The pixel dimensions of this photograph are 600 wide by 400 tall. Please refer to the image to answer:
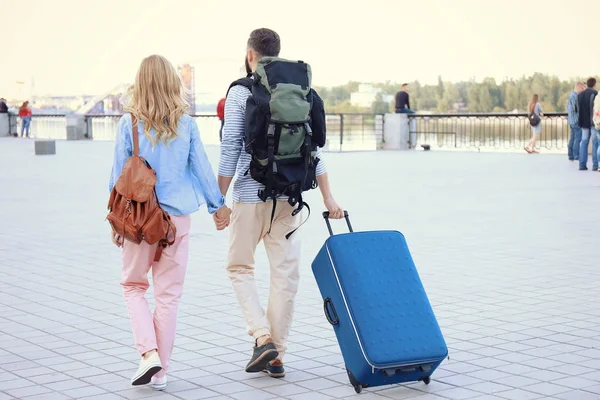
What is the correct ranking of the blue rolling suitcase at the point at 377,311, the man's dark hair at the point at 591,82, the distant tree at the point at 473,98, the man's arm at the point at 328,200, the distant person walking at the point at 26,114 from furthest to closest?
the distant person walking at the point at 26,114, the distant tree at the point at 473,98, the man's dark hair at the point at 591,82, the man's arm at the point at 328,200, the blue rolling suitcase at the point at 377,311

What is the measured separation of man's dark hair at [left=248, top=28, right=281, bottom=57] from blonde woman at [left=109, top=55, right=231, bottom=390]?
1.44 ft

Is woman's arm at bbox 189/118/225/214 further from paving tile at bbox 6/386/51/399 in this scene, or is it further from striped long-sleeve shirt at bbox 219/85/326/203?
paving tile at bbox 6/386/51/399

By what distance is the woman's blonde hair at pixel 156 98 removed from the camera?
4.71 m

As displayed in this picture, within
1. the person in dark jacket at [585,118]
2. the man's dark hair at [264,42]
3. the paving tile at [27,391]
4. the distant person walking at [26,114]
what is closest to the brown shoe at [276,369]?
the paving tile at [27,391]

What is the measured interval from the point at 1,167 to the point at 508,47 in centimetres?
2522

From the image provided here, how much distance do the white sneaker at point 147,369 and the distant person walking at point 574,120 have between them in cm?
1742

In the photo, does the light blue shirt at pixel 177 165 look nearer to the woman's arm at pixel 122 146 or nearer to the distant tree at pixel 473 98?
the woman's arm at pixel 122 146

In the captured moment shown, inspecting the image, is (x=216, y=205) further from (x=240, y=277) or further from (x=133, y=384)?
(x=133, y=384)

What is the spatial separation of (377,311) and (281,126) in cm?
98

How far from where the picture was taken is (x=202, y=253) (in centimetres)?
943

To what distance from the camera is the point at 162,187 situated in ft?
15.8

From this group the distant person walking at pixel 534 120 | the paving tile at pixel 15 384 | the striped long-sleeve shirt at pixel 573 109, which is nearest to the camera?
the paving tile at pixel 15 384

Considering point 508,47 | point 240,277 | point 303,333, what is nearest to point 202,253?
point 303,333

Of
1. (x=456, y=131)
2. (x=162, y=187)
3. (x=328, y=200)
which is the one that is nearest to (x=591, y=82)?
(x=456, y=131)
